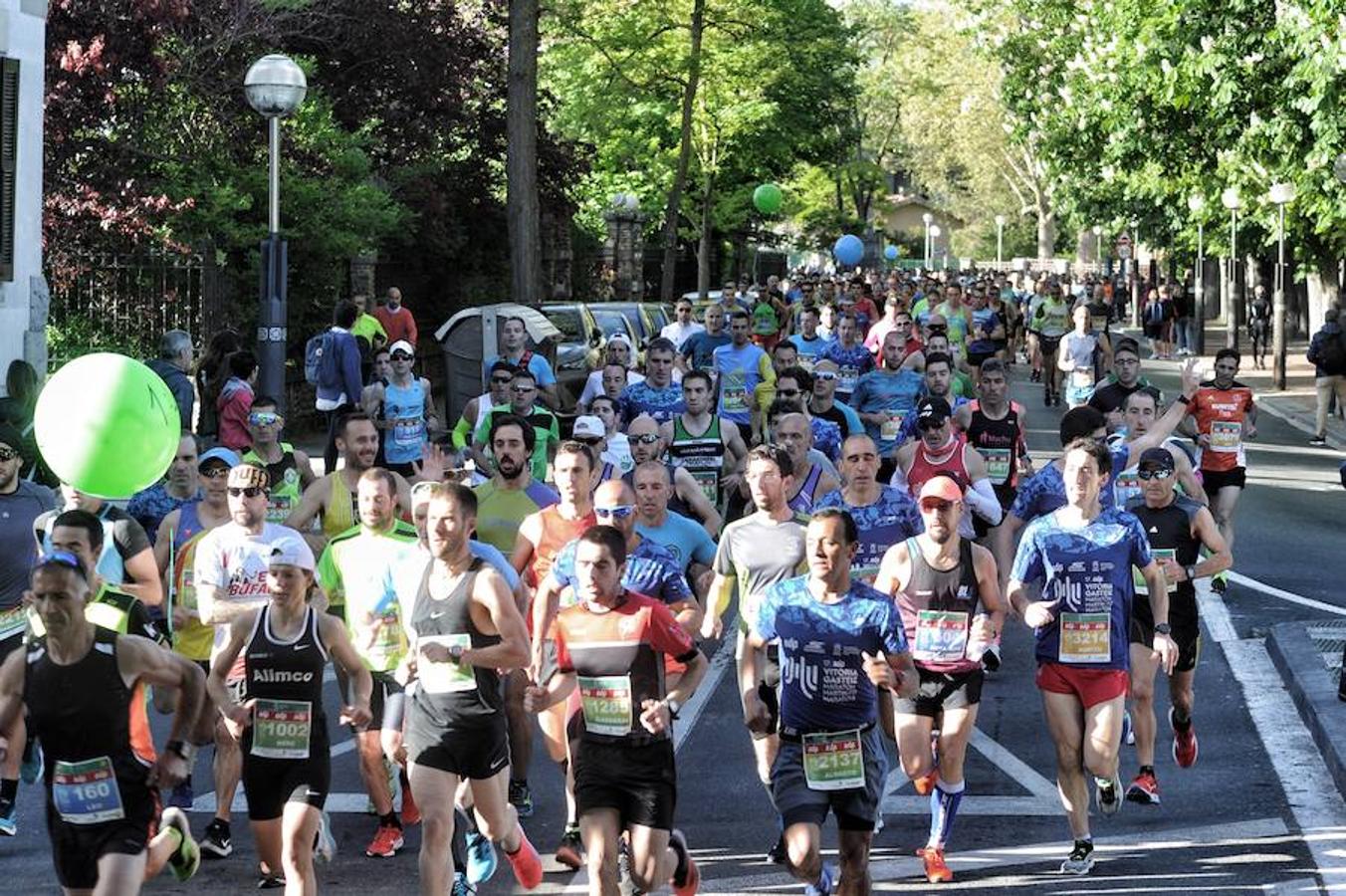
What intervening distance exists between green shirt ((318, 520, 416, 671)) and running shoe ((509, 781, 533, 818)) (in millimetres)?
1288

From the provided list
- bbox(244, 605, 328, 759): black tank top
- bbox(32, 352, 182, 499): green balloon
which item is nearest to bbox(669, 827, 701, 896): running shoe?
bbox(244, 605, 328, 759): black tank top

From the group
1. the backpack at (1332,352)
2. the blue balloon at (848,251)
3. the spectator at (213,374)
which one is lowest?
the spectator at (213,374)

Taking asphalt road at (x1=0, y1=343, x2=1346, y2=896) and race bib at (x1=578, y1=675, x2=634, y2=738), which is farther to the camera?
asphalt road at (x1=0, y1=343, x2=1346, y2=896)

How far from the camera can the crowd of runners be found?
7.71m

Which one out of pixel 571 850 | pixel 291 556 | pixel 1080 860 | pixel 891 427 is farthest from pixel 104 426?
pixel 891 427

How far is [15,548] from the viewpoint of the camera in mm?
9914

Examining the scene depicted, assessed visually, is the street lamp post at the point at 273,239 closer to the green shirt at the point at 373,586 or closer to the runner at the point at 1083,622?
the green shirt at the point at 373,586

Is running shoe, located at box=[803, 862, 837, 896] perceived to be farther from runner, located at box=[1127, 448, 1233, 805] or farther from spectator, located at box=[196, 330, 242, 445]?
spectator, located at box=[196, 330, 242, 445]

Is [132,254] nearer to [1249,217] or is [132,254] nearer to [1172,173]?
[1172,173]

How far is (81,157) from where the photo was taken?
78.8 feet

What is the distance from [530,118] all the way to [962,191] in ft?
311

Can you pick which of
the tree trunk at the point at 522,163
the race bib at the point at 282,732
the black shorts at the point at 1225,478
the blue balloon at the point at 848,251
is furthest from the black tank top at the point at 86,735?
the blue balloon at the point at 848,251

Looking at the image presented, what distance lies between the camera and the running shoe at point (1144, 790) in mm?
10852

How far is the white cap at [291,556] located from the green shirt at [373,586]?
1.07 meters
